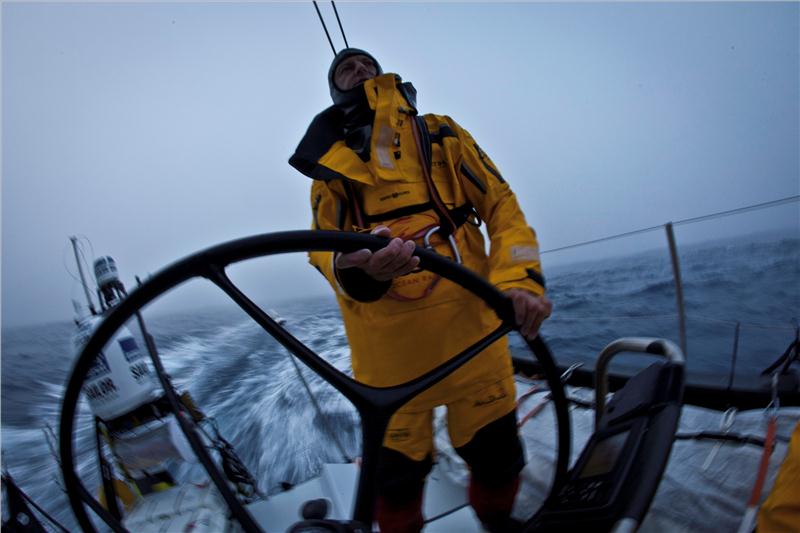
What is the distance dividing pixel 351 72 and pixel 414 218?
45cm

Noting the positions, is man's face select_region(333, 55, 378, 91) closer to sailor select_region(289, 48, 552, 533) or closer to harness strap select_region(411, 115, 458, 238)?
sailor select_region(289, 48, 552, 533)

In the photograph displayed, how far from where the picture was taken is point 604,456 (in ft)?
1.85

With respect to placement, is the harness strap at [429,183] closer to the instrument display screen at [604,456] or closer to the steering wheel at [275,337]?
the steering wheel at [275,337]

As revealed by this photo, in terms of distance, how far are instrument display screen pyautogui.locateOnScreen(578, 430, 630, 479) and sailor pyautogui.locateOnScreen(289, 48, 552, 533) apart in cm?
29

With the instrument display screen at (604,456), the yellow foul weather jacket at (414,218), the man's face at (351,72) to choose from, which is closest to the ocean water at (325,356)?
the yellow foul weather jacket at (414,218)

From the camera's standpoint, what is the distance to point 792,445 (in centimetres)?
55

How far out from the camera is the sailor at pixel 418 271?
2.74 feet

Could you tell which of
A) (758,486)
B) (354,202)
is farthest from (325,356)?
(758,486)

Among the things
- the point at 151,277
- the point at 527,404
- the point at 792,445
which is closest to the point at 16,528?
the point at 151,277

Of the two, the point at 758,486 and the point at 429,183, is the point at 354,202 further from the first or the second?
the point at 758,486

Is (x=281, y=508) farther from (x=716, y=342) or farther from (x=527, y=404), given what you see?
(x=716, y=342)

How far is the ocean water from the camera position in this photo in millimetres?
1643

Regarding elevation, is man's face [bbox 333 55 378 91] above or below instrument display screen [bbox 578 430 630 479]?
above

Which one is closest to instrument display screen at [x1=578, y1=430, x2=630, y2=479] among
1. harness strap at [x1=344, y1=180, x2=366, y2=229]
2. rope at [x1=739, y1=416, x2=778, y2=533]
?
rope at [x1=739, y1=416, x2=778, y2=533]
